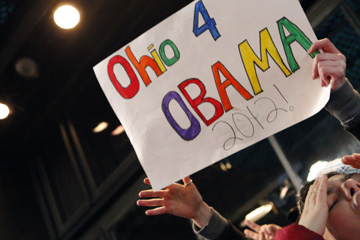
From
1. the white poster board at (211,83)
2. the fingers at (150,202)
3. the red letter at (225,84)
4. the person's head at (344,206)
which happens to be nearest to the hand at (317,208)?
the person's head at (344,206)

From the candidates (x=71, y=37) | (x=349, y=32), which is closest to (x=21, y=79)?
(x=71, y=37)

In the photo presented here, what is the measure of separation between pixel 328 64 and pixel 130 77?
1.66ft

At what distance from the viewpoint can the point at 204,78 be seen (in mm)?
1320

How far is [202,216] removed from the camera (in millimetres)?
1408

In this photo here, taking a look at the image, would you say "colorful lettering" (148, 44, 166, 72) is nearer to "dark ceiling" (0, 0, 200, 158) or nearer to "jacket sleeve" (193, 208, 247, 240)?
"jacket sleeve" (193, 208, 247, 240)

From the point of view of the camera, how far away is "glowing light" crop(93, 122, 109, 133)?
292cm

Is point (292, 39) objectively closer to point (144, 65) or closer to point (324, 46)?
point (324, 46)

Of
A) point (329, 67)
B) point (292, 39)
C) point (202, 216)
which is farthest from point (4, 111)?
point (329, 67)

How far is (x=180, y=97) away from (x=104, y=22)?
1.45 m

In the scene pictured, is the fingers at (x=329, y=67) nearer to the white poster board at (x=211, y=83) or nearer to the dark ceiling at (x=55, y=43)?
the white poster board at (x=211, y=83)

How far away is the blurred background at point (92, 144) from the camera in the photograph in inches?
82.4

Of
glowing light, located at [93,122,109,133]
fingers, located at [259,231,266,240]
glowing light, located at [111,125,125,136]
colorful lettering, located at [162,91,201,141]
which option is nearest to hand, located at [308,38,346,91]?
colorful lettering, located at [162,91,201,141]

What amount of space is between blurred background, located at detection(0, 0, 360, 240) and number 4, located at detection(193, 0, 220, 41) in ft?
2.51

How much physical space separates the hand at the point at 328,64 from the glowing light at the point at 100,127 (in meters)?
1.86
